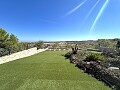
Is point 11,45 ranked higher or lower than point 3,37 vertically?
lower

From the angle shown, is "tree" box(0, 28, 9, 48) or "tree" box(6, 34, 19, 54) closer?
"tree" box(6, 34, 19, 54)

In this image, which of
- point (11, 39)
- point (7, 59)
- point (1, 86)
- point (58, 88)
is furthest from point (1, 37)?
point (58, 88)

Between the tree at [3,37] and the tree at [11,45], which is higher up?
the tree at [3,37]

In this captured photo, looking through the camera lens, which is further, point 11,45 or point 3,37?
point 11,45

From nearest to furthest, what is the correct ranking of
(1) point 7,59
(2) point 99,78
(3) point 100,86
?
(3) point 100,86 < (2) point 99,78 < (1) point 7,59

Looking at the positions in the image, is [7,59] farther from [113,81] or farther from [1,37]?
[113,81]

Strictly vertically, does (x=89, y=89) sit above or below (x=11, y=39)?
below

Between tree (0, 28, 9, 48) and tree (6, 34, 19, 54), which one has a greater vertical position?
tree (0, 28, 9, 48)

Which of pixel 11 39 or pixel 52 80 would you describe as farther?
pixel 11 39

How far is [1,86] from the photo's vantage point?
25.0ft

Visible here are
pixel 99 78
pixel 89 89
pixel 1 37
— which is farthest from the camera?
pixel 1 37

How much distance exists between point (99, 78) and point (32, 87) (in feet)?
14.7

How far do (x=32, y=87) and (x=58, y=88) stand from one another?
1364 mm

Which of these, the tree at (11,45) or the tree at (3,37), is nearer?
the tree at (11,45)
